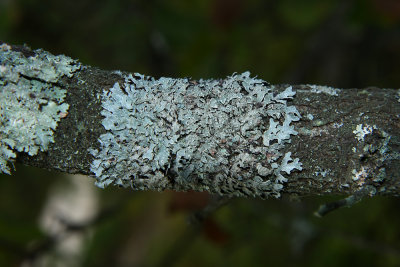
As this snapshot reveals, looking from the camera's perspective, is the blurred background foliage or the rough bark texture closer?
the rough bark texture

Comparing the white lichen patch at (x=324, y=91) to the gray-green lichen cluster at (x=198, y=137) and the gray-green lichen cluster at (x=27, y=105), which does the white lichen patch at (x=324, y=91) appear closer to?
the gray-green lichen cluster at (x=198, y=137)

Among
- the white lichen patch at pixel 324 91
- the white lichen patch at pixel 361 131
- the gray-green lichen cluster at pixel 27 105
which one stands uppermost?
the white lichen patch at pixel 324 91

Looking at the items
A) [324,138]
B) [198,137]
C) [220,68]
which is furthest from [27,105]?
[220,68]

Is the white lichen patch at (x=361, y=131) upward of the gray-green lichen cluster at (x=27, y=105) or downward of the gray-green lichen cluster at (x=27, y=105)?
upward

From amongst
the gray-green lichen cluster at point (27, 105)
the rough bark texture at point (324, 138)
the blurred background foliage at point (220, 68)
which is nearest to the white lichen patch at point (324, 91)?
the rough bark texture at point (324, 138)

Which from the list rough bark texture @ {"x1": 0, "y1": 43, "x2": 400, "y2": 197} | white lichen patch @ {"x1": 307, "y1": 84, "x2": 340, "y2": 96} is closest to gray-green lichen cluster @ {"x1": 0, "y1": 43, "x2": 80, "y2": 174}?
rough bark texture @ {"x1": 0, "y1": 43, "x2": 400, "y2": 197}

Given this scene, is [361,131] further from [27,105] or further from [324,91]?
[27,105]

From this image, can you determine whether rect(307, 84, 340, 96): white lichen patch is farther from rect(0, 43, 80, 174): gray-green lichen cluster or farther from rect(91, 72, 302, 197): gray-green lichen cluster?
rect(0, 43, 80, 174): gray-green lichen cluster
